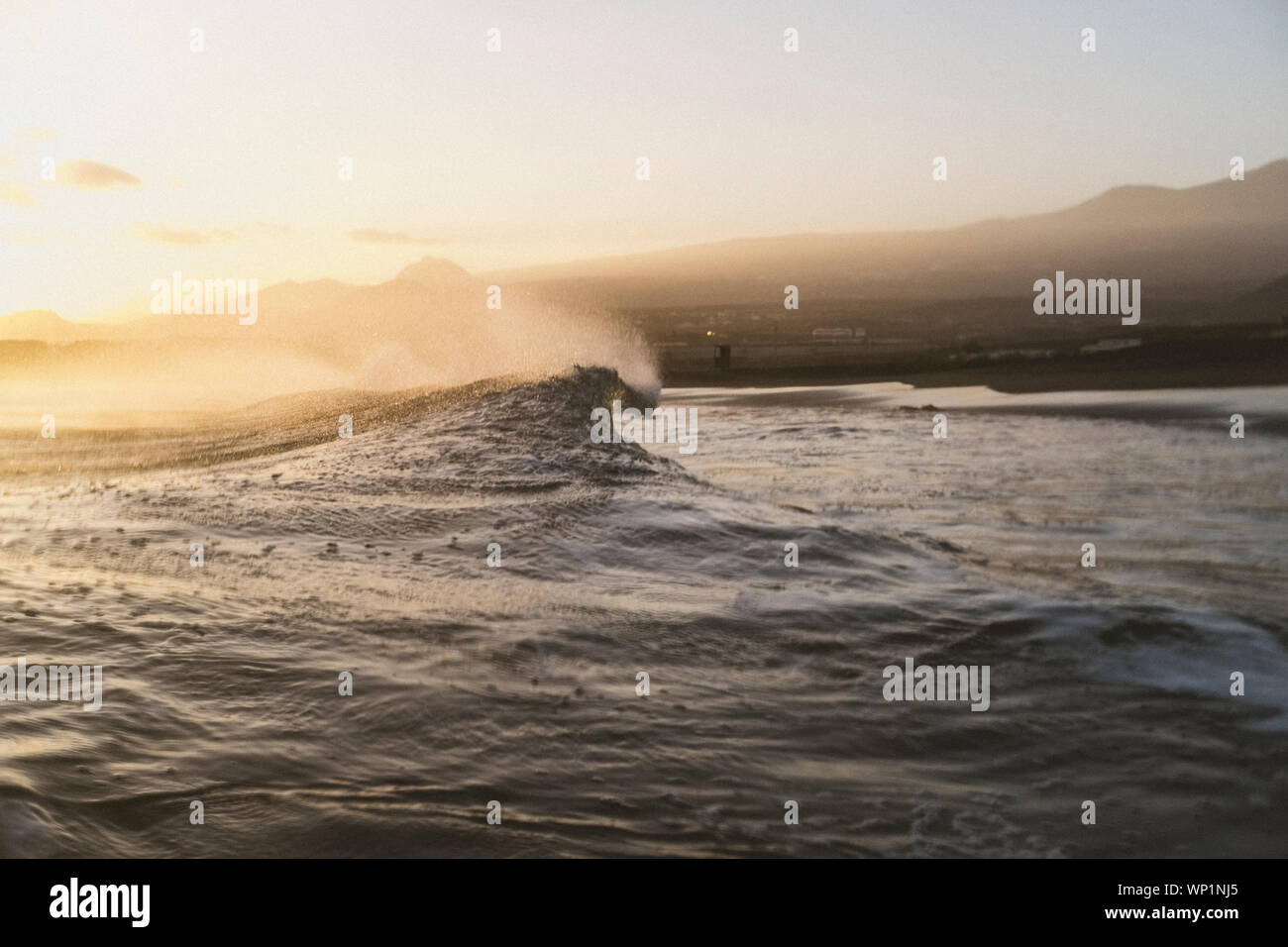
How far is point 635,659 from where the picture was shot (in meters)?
5.75

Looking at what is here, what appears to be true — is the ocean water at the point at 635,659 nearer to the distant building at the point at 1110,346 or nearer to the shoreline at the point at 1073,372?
the shoreline at the point at 1073,372

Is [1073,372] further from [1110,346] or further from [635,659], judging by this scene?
[635,659]

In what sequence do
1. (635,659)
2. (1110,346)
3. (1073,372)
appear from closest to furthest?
(635,659) < (1073,372) < (1110,346)

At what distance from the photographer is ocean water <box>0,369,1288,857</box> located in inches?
156

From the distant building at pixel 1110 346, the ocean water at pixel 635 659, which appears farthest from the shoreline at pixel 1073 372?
the ocean water at pixel 635 659

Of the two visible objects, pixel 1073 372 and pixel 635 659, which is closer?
pixel 635 659

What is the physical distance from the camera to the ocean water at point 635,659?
397 centimetres

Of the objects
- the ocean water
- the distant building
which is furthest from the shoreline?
the ocean water

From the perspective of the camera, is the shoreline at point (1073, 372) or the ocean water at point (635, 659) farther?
the shoreline at point (1073, 372)

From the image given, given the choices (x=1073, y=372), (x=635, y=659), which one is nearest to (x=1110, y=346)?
(x=1073, y=372)

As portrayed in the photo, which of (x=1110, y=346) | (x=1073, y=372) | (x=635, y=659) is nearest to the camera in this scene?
(x=635, y=659)

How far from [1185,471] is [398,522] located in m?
9.50

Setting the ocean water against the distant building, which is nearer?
the ocean water

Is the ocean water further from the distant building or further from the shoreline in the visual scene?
the distant building
